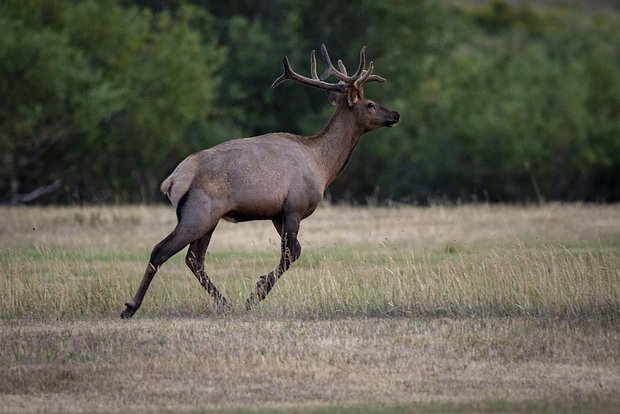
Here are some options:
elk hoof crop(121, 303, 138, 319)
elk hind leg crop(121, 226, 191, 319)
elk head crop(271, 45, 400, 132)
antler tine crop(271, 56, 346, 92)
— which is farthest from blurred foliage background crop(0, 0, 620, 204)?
elk hoof crop(121, 303, 138, 319)

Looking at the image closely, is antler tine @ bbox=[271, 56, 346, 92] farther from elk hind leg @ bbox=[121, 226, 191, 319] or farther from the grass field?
elk hind leg @ bbox=[121, 226, 191, 319]

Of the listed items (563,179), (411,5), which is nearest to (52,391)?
(411,5)

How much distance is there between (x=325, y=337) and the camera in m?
12.8

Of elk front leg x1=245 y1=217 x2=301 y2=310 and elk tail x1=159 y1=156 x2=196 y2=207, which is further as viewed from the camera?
elk front leg x1=245 y1=217 x2=301 y2=310

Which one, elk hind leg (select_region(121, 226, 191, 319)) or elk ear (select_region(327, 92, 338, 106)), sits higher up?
elk ear (select_region(327, 92, 338, 106))

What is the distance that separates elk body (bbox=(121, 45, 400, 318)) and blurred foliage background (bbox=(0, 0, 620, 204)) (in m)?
22.3

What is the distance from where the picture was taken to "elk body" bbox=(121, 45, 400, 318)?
14.6m

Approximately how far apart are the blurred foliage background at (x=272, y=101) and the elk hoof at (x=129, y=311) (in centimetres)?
2324

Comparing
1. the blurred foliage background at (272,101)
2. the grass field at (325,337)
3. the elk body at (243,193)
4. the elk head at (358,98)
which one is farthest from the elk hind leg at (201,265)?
the blurred foliage background at (272,101)

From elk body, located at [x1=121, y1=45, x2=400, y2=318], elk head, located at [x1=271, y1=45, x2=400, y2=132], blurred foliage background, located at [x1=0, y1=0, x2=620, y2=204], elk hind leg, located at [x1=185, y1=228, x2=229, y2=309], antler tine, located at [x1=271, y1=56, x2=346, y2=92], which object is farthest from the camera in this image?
blurred foliage background, located at [x1=0, y1=0, x2=620, y2=204]

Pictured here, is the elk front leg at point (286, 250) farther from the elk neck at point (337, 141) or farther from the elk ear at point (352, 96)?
the elk ear at point (352, 96)

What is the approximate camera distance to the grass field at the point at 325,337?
34.7 ft

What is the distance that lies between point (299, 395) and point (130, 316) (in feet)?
13.7

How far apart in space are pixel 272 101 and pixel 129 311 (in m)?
34.7
